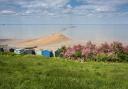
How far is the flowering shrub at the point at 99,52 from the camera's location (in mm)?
19641

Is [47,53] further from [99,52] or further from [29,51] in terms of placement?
[99,52]

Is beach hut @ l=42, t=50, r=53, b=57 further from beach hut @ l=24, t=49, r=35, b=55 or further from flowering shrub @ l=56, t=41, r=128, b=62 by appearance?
flowering shrub @ l=56, t=41, r=128, b=62

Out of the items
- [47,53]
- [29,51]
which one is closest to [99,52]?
[47,53]

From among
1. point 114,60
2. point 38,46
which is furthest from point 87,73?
point 38,46

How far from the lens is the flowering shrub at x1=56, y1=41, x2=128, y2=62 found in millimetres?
19641

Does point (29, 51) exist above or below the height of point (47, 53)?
above

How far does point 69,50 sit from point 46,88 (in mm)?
12231

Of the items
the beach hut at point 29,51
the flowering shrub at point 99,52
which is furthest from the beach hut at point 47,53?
the flowering shrub at point 99,52

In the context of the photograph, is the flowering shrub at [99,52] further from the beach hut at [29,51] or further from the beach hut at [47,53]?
the beach hut at [29,51]

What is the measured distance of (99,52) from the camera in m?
20.1

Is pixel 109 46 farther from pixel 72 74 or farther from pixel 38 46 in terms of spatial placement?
pixel 72 74

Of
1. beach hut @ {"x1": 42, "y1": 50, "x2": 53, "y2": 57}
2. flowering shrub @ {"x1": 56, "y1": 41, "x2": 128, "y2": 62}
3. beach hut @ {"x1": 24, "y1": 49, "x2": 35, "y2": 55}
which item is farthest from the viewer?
beach hut @ {"x1": 24, "y1": 49, "x2": 35, "y2": 55}

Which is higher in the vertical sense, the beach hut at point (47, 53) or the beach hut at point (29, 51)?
the beach hut at point (29, 51)

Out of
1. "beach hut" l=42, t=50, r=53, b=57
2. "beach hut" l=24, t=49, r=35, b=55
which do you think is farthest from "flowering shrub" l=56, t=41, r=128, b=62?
"beach hut" l=24, t=49, r=35, b=55
